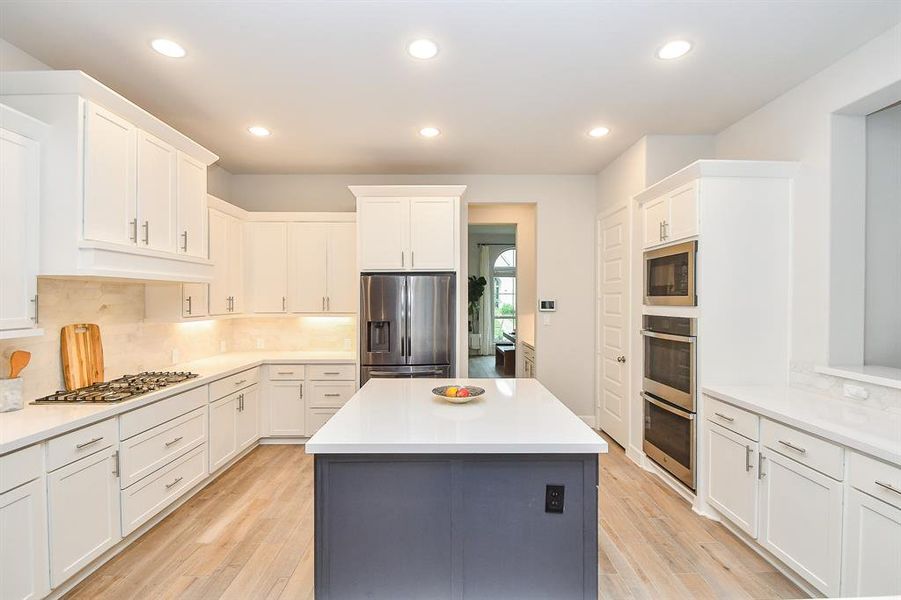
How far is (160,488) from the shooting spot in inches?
108

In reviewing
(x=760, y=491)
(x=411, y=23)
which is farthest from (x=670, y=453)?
(x=411, y=23)

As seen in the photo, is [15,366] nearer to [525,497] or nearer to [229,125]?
[229,125]

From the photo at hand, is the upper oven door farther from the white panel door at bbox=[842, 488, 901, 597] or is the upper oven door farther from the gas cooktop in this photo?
the gas cooktop

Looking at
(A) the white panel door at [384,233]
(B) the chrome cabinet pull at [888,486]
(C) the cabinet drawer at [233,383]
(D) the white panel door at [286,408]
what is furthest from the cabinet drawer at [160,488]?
(B) the chrome cabinet pull at [888,486]

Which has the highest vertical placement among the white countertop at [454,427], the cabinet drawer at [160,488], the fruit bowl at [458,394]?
the fruit bowl at [458,394]

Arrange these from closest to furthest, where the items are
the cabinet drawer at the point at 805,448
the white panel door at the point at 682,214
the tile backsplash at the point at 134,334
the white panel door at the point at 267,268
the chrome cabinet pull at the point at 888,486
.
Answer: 1. the chrome cabinet pull at the point at 888,486
2. the cabinet drawer at the point at 805,448
3. the tile backsplash at the point at 134,334
4. the white panel door at the point at 682,214
5. the white panel door at the point at 267,268

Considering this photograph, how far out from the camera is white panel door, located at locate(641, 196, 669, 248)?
11.0 ft

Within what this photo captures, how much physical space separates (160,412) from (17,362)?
0.74 m

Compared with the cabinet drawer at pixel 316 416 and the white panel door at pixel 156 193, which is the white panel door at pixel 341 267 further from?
the white panel door at pixel 156 193

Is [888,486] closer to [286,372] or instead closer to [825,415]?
[825,415]

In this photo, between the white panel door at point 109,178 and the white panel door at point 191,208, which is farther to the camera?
the white panel door at point 191,208

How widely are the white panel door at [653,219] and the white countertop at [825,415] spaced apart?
1.24 meters

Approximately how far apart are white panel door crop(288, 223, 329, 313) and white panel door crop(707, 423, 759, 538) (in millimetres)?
3609

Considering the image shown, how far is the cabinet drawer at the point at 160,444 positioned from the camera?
2.45 m
